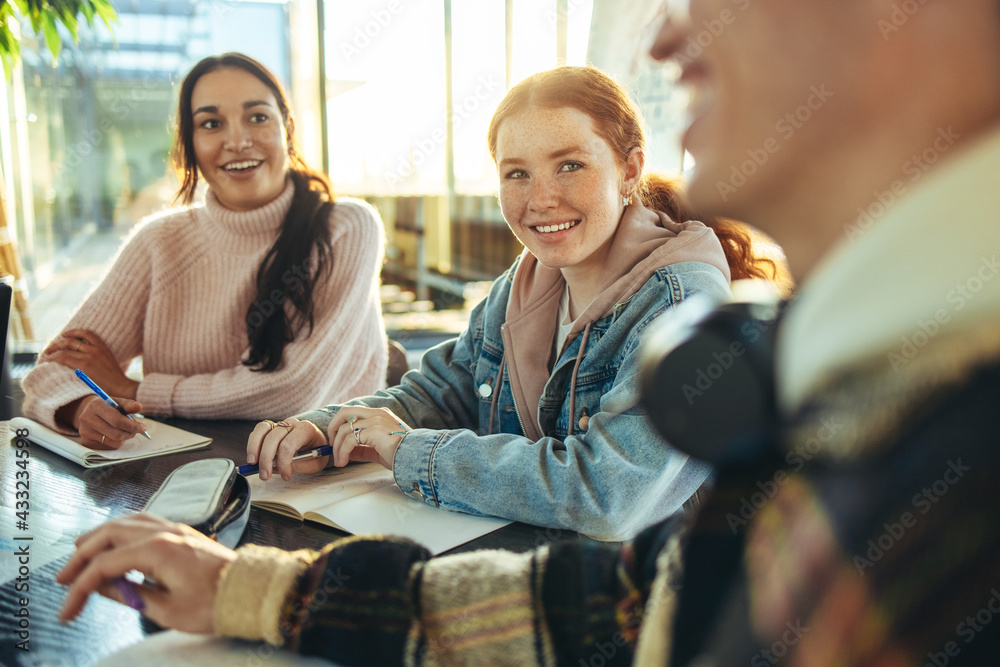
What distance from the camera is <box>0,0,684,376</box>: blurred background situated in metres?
3.86

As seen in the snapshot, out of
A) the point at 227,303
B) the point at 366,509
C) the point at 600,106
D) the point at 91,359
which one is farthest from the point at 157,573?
the point at 227,303

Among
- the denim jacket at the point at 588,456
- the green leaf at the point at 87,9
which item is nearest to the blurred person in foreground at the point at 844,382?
the denim jacket at the point at 588,456

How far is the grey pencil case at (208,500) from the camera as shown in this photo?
83 cm

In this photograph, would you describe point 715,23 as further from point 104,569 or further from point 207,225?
point 207,225

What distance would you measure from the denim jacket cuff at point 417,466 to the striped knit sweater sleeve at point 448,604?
42 centimetres

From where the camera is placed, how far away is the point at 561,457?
1.07 metres

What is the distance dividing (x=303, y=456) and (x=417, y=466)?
0.22 m

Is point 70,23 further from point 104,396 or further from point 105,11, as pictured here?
point 104,396

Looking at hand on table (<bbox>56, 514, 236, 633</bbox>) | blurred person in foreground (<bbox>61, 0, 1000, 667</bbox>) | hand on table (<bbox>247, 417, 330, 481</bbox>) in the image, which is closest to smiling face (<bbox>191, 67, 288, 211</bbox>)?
hand on table (<bbox>247, 417, 330, 481</bbox>)

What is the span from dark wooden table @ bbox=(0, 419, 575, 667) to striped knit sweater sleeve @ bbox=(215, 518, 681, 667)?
7.4 inches

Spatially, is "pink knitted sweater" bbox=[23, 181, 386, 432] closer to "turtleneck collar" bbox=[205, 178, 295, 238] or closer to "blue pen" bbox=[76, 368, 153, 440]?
"turtleneck collar" bbox=[205, 178, 295, 238]

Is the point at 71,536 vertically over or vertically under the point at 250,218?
under

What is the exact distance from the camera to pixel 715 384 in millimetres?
461

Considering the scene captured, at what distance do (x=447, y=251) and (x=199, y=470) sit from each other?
15.7 feet
